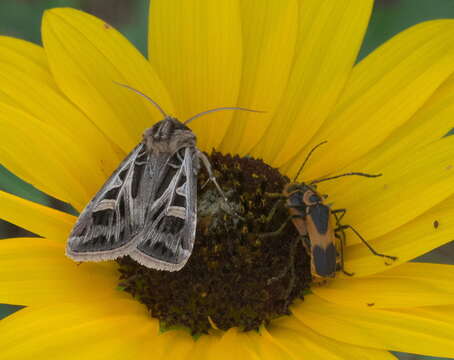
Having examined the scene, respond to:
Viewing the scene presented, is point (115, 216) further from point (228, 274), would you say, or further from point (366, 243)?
point (366, 243)

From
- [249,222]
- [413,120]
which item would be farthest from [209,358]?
[413,120]

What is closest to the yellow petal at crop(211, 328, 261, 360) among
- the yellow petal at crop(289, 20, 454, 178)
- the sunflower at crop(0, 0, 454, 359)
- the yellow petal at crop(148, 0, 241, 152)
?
the sunflower at crop(0, 0, 454, 359)

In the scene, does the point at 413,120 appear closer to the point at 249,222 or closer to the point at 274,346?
the point at 249,222

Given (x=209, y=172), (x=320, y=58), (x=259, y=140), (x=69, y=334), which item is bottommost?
(x=69, y=334)

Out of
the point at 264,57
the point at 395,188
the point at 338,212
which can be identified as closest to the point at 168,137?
the point at 264,57

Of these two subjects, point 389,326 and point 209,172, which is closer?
point 389,326
